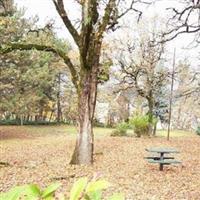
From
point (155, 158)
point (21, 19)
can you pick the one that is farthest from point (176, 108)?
point (155, 158)

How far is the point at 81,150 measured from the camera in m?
13.5

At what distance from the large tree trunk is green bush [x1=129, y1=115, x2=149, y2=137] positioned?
11752mm

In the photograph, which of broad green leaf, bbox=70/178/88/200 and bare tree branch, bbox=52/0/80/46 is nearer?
broad green leaf, bbox=70/178/88/200

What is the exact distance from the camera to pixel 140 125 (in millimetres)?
25391

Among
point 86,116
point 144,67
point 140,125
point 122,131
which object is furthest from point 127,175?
point 144,67

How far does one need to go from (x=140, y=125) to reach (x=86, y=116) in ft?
39.6

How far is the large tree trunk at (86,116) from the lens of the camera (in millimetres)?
13469

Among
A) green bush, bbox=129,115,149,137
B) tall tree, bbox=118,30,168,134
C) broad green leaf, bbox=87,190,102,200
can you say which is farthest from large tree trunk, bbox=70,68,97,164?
tall tree, bbox=118,30,168,134

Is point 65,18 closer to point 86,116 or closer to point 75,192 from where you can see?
point 86,116

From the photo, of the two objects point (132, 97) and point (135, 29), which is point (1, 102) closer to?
point (135, 29)

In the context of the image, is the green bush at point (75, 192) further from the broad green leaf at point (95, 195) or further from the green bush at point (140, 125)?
the green bush at point (140, 125)

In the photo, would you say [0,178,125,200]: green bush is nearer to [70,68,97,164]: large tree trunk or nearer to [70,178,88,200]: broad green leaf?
[70,178,88,200]: broad green leaf

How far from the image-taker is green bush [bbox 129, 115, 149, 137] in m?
25.3

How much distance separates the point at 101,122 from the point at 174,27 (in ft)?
88.1
